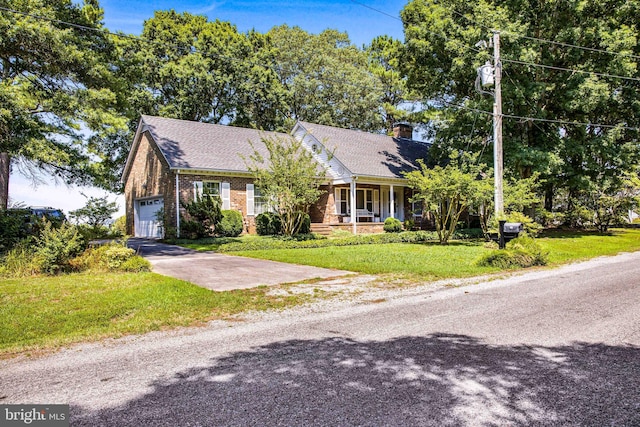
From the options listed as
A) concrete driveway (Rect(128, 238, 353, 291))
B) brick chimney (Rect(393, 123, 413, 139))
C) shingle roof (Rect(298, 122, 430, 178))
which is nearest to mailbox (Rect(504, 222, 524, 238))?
concrete driveway (Rect(128, 238, 353, 291))

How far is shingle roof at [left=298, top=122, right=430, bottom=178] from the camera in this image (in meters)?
22.1

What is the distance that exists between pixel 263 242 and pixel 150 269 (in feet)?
21.3

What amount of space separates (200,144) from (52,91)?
694 centimetres

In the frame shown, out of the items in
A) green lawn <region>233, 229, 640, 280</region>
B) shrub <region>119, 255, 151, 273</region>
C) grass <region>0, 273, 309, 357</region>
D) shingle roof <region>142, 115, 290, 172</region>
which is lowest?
grass <region>0, 273, 309, 357</region>

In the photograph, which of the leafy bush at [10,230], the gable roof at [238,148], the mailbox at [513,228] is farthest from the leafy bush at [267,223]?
the mailbox at [513,228]

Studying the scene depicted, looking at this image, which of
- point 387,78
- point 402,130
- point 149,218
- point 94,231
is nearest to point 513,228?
point 94,231

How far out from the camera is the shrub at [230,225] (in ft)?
62.1

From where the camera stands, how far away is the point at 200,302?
628cm

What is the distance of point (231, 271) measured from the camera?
9523 mm

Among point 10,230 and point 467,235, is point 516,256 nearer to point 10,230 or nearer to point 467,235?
point 467,235

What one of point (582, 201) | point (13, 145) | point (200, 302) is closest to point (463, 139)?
point (582, 201)

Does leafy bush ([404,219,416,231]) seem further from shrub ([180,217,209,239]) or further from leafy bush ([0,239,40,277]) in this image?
leafy bush ([0,239,40,277])

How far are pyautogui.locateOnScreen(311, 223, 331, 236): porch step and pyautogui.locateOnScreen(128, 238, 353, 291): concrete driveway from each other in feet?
27.9

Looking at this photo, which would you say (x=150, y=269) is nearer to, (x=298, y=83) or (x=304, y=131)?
(x=304, y=131)
